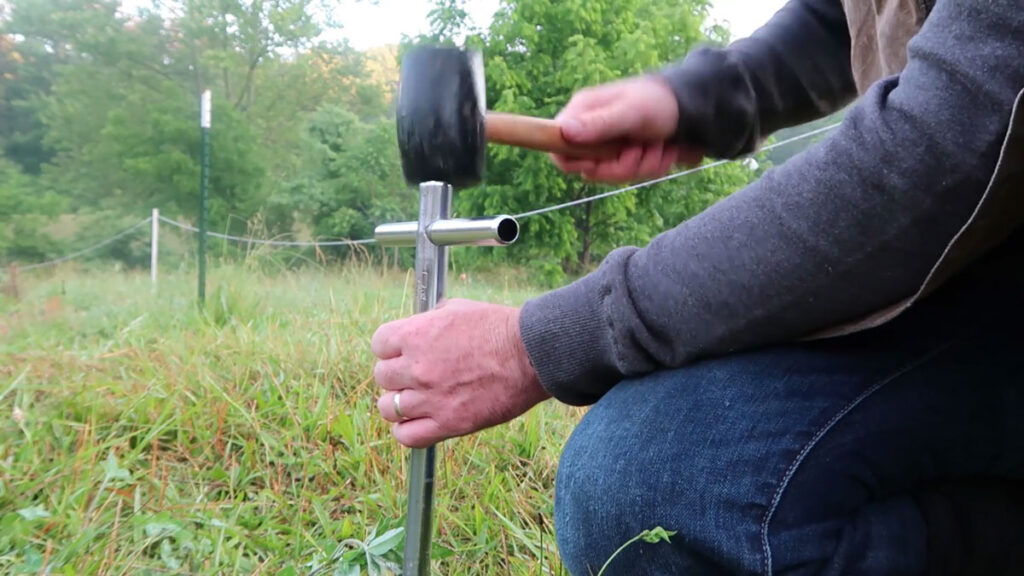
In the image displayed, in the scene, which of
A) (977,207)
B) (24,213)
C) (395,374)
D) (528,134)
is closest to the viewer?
(977,207)

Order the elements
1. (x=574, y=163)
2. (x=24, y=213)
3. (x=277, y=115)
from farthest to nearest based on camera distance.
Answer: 1. (x=277, y=115)
2. (x=24, y=213)
3. (x=574, y=163)

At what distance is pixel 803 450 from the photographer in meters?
0.75

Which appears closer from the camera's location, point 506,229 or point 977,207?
point 977,207

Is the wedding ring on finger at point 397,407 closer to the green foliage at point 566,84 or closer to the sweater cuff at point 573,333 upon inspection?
the sweater cuff at point 573,333

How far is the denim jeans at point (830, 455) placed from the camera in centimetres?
74

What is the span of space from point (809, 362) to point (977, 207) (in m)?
0.24

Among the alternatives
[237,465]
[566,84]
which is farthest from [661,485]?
[566,84]

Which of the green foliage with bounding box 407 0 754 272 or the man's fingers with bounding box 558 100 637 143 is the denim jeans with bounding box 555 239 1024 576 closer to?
the man's fingers with bounding box 558 100 637 143

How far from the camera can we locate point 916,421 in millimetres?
771

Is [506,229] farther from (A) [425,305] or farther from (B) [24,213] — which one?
(B) [24,213]

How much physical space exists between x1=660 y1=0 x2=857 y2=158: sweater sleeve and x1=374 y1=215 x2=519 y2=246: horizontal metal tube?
468 millimetres

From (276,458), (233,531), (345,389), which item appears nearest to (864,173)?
(233,531)

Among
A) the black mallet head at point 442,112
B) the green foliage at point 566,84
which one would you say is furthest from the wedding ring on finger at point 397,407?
the green foliage at point 566,84

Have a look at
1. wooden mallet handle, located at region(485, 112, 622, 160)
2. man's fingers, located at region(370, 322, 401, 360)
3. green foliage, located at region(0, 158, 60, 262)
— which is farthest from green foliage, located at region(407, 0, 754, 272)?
man's fingers, located at region(370, 322, 401, 360)
